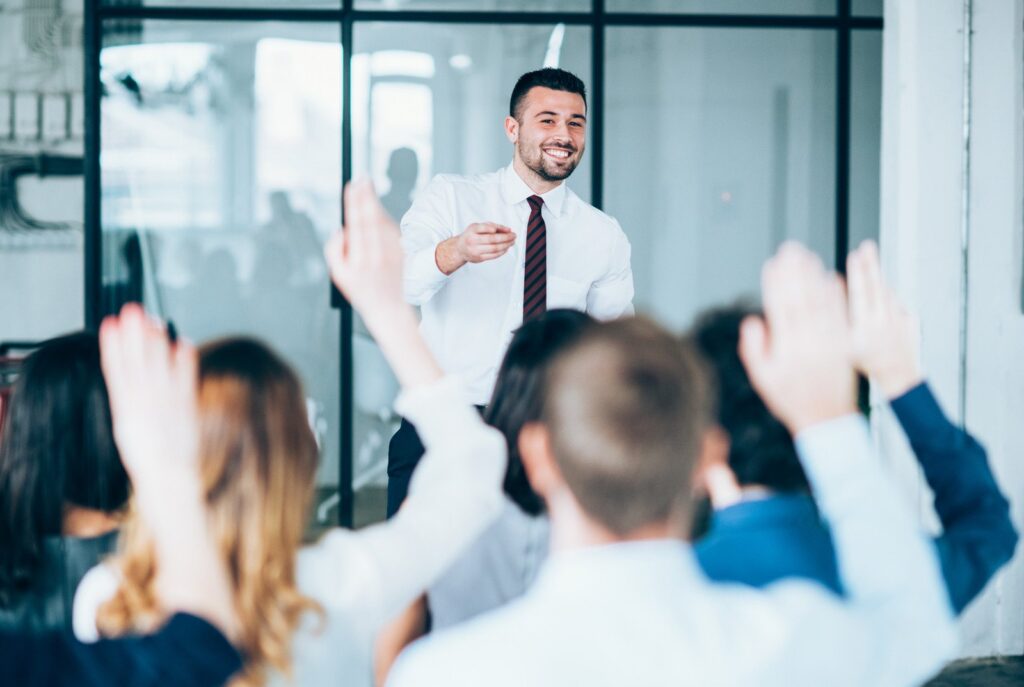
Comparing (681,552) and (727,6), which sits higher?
(727,6)

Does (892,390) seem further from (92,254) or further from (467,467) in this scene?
(92,254)

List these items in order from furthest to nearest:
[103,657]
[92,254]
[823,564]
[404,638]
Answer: [92,254]
[404,638]
[823,564]
[103,657]

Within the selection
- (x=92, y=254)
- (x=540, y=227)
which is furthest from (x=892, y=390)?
(x=92, y=254)

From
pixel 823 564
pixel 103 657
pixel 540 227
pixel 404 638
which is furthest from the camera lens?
pixel 540 227

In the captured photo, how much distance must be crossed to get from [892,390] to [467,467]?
0.52 meters

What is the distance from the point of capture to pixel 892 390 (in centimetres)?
140

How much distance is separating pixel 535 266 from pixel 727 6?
6.94 feet

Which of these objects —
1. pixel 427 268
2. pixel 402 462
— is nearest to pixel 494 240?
pixel 427 268

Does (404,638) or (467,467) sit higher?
(467,467)

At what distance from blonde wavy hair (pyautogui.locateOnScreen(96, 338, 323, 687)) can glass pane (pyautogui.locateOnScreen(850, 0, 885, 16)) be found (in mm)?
4418

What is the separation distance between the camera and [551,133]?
357 centimetres

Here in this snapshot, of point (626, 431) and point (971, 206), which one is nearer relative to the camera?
point (626, 431)

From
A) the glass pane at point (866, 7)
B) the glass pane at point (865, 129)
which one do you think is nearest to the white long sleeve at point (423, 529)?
the glass pane at point (865, 129)

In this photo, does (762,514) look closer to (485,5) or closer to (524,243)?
(524,243)
